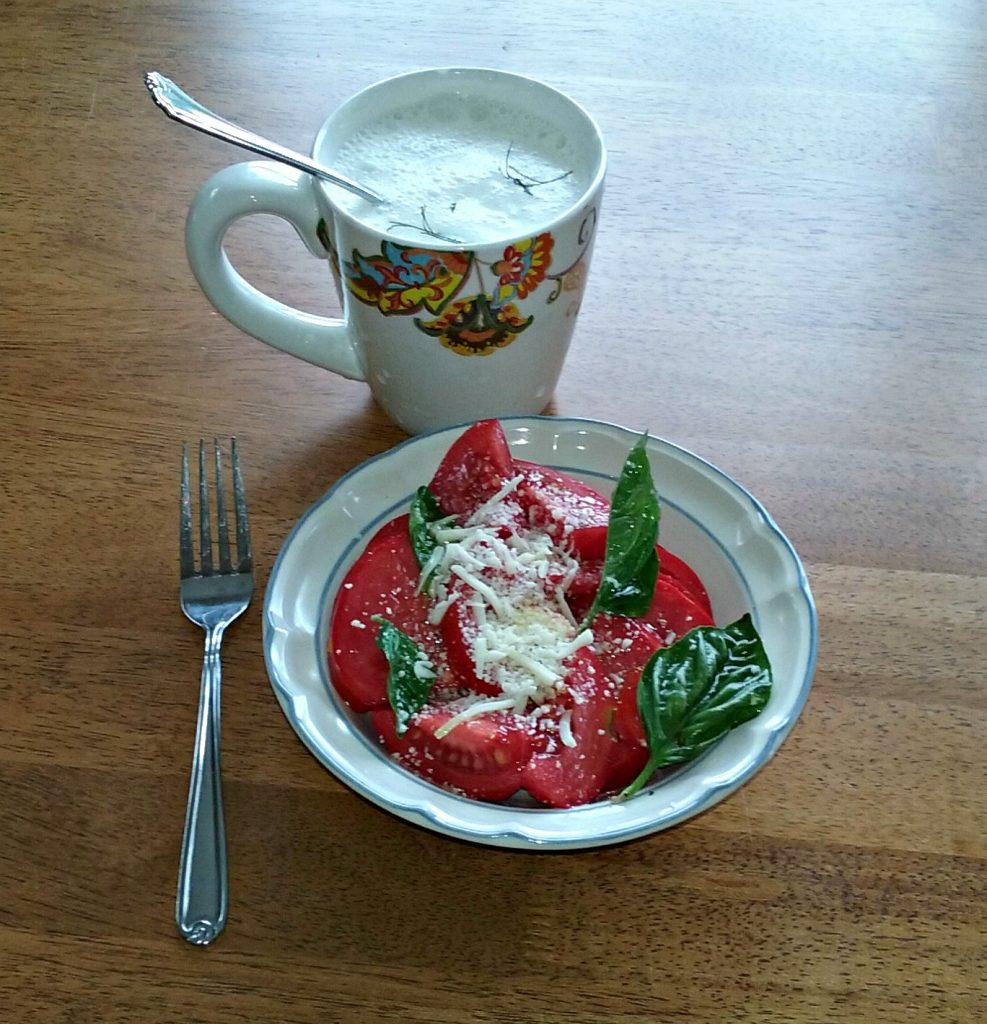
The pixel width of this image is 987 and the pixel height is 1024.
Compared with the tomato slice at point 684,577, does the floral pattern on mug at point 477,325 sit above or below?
above

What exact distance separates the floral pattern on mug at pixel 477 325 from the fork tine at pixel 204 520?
21cm

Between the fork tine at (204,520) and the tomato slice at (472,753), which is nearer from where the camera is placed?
the tomato slice at (472,753)

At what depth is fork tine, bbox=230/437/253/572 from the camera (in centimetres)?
79

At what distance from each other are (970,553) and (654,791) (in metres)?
0.34

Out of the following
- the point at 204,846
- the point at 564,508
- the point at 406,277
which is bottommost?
the point at 204,846

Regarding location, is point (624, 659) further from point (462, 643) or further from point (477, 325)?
point (477, 325)

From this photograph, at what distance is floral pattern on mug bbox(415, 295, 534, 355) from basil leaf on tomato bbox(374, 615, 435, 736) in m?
0.21

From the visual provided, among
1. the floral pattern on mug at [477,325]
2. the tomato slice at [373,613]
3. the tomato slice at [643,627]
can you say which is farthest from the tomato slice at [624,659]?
the floral pattern on mug at [477,325]

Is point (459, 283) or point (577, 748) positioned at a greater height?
point (459, 283)

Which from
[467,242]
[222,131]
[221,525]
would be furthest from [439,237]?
[221,525]

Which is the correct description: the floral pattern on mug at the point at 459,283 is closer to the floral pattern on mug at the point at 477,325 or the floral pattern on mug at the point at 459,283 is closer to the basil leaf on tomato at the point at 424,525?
the floral pattern on mug at the point at 477,325

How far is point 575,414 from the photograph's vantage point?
2.97 ft

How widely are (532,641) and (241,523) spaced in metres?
0.25

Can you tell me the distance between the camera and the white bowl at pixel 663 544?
0.61 meters
